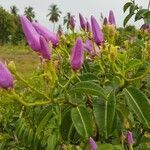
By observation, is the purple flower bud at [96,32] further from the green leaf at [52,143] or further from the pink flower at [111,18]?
the green leaf at [52,143]

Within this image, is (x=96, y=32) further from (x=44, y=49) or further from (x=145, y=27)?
(x=145, y=27)

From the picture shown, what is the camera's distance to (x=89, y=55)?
216cm

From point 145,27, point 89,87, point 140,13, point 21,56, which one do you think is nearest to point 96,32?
point 89,87

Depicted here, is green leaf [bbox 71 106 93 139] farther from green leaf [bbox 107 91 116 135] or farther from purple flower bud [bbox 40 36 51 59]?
purple flower bud [bbox 40 36 51 59]

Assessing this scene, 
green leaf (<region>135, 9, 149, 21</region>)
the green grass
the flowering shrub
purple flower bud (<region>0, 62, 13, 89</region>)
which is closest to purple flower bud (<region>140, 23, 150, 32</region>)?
green leaf (<region>135, 9, 149, 21</region>)

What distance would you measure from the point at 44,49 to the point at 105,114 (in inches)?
13.5

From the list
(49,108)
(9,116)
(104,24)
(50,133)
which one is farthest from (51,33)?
(9,116)

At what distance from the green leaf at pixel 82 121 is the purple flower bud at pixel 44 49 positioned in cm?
24

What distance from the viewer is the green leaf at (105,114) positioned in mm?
1793

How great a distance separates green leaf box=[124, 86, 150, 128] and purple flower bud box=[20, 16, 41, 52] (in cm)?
39

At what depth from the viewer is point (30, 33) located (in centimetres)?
170

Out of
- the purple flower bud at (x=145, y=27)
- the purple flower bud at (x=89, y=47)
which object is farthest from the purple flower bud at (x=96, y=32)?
the purple flower bud at (x=145, y=27)

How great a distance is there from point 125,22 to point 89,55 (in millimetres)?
1656

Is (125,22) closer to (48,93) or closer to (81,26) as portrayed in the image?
(81,26)
